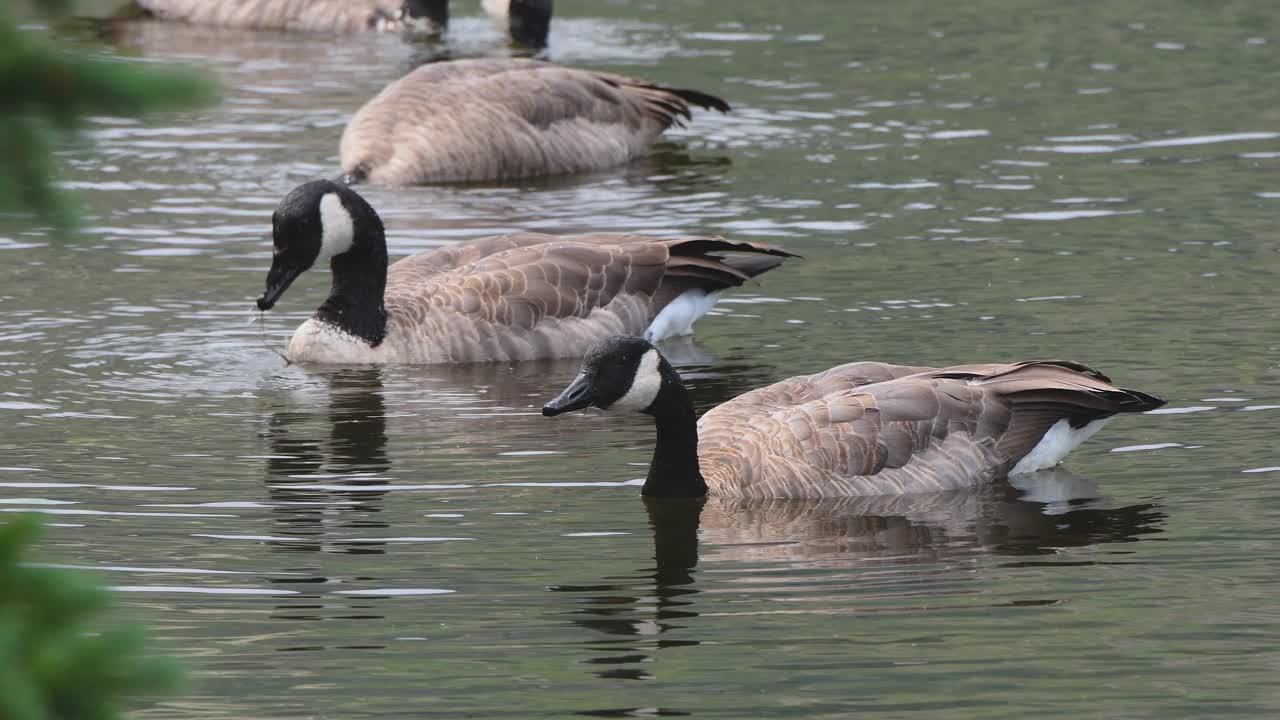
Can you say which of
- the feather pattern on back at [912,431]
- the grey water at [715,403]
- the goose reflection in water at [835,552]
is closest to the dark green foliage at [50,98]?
the grey water at [715,403]

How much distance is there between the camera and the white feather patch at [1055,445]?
9.97 m

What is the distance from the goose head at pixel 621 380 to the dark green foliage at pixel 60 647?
7.28m

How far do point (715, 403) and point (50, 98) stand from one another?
972 centimetres

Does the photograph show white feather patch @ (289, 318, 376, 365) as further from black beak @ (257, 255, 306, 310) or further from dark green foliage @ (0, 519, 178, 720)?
dark green foliage @ (0, 519, 178, 720)

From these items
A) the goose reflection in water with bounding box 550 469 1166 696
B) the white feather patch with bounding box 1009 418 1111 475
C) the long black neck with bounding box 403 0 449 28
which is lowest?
the goose reflection in water with bounding box 550 469 1166 696

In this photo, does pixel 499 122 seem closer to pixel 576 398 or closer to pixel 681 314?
pixel 681 314

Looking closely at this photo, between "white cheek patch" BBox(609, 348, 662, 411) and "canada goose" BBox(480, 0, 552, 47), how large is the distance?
16.3 m

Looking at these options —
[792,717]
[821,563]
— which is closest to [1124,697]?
[792,717]

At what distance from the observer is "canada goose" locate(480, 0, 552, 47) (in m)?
25.3

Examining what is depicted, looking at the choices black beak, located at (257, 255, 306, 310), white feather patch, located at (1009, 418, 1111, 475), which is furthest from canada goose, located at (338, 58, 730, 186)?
white feather patch, located at (1009, 418, 1111, 475)

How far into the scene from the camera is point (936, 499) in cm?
973

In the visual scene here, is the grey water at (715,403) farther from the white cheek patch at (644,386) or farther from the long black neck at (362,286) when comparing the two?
the white cheek patch at (644,386)

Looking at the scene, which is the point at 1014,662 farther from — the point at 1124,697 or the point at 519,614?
the point at 519,614

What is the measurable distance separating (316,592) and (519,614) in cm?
95
